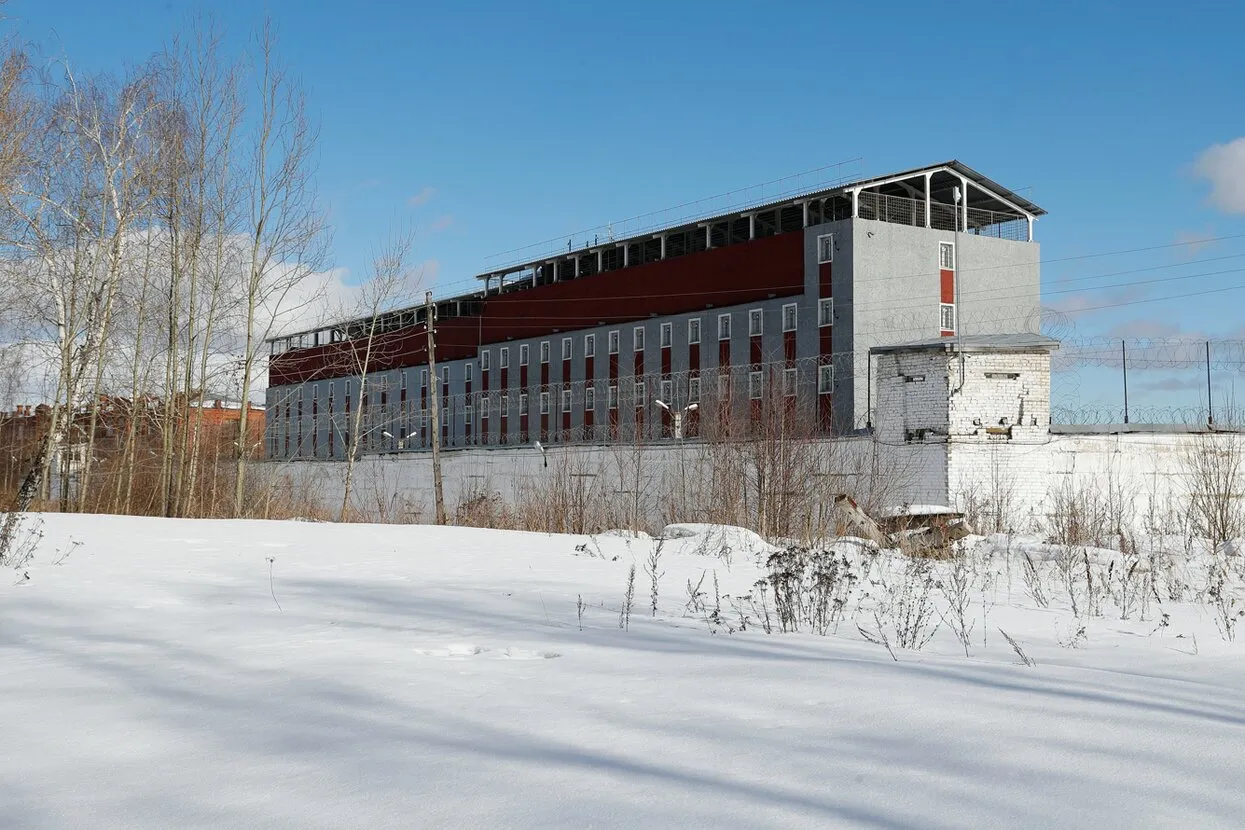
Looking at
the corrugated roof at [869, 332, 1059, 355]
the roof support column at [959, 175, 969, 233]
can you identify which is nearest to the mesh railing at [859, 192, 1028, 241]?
the roof support column at [959, 175, 969, 233]

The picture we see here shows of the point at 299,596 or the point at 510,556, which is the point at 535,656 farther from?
the point at 510,556

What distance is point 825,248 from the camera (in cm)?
3978

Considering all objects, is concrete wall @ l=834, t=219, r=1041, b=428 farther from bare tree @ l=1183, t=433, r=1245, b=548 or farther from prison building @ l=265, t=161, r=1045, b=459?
bare tree @ l=1183, t=433, r=1245, b=548

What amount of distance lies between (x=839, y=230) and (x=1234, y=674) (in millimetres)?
35292

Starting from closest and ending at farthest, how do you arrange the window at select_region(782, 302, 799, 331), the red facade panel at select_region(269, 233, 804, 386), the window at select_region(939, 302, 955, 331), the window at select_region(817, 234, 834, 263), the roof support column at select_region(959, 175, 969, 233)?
the window at select_region(817, 234, 834, 263) → the window at select_region(939, 302, 955, 331) → the roof support column at select_region(959, 175, 969, 233) → the window at select_region(782, 302, 799, 331) → the red facade panel at select_region(269, 233, 804, 386)

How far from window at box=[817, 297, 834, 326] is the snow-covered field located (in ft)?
107

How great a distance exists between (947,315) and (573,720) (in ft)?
128

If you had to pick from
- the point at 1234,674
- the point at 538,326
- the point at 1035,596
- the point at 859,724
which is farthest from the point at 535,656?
the point at 538,326

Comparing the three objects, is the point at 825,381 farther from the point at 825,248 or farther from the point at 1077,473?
the point at 1077,473

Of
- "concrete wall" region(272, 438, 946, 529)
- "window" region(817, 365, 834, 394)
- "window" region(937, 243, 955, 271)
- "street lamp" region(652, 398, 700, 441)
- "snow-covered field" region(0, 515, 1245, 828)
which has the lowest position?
"snow-covered field" region(0, 515, 1245, 828)

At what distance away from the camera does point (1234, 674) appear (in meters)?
5.28

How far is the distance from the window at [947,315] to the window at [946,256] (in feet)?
5.27

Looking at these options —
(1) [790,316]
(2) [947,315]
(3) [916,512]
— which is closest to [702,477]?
(3) [916,512]

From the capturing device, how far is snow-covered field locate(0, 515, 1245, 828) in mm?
2801
